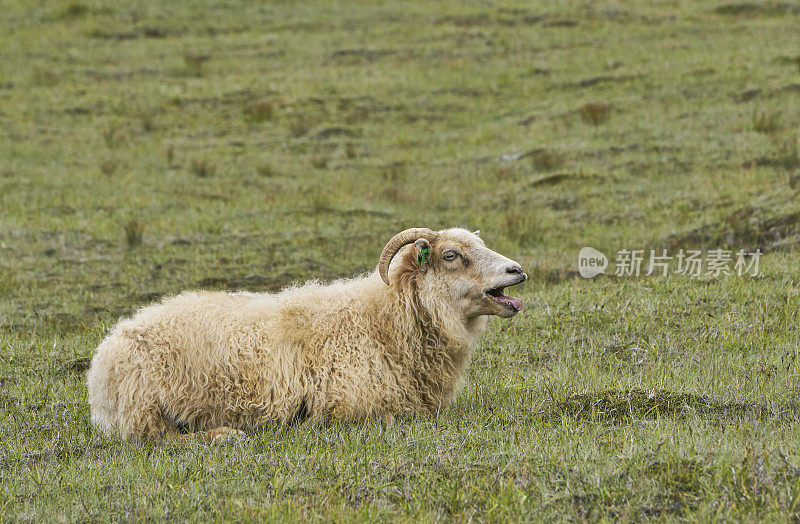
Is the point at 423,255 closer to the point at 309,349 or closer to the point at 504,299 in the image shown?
the point at 504,299

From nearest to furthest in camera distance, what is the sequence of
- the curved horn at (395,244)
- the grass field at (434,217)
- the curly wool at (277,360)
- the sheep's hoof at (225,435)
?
the grass field at (434,217) → the sheep's hoof at (225,435) → the curly wool at (277,360) → the curved horn at (395,244)

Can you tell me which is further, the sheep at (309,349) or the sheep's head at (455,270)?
the sheep's head at (455,270)

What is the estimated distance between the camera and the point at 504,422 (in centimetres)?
577

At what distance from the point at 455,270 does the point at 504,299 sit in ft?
1.45

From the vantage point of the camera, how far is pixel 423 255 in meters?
6.42

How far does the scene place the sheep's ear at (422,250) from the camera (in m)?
6.30

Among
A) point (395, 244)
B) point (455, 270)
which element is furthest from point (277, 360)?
point (455, 270)

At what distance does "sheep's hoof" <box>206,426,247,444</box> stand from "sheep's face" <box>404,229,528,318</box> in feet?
5.53

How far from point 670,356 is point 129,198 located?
10.4 meters

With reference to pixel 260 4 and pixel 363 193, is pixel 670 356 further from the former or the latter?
pixel 260 4

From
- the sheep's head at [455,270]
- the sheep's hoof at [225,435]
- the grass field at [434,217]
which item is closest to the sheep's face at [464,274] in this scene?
the sheep's head at [455,270]

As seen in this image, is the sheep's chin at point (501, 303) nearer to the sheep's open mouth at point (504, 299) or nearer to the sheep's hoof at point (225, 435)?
the sheep's open mouth at point (504, 299)

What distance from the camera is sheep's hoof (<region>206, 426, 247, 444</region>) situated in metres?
5.51

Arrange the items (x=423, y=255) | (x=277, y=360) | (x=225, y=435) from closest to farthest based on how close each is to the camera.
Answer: (x=225, y=435), (x=277, y=360), (x=423, y=255)
